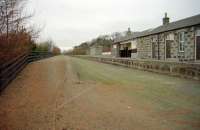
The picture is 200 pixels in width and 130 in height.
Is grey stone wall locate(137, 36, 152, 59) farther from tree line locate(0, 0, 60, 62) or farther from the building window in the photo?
tree line locate(0, 0, 60, 62)

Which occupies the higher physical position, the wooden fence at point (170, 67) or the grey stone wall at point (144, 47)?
the grey stone wall at point (144, 47)

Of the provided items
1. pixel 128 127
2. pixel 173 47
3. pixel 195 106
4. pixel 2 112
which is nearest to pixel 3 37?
pixel 2 112

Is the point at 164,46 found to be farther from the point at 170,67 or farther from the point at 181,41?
the point at 170,67

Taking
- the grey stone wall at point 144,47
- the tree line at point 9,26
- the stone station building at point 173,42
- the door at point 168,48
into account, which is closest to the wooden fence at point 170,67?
the stone station building at point 173,42

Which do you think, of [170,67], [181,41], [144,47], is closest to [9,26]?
[170,67]

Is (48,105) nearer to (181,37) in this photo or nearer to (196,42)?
(196,42)

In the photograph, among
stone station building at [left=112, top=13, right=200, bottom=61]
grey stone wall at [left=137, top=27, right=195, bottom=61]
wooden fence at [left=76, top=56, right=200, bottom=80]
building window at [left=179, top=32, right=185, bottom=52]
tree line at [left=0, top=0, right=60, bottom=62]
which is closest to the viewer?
tree line at [left=0, top=0, right=60, bottom=62]

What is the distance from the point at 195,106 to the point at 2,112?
17.6ft

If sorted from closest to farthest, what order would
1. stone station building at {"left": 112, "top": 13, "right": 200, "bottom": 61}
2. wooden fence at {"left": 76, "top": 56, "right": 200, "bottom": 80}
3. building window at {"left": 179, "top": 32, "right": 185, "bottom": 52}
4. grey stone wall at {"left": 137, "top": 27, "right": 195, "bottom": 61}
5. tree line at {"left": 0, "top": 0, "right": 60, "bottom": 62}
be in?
tree line at {"left": 0, "top": 0, "right": 60, "bottom": 62}, wooden fence at {"left": 76, "top": 56, "right": 200, "bottom": 80}, stone station building at {"left": 112, "top": 13, "right": 200, "bottom": 61}, grey stone wall at {"left": 137, "top": 27, "right": 195, "bottom": 61}, building window at {"left": 179, "top": 32, "right": 185, "bottom": 52}

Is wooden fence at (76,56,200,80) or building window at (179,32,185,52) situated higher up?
building window at (179,32,185,52)

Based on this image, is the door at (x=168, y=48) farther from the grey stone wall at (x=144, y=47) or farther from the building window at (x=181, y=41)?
the grey stone wall at (x=144, y=47)

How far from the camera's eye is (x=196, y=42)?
656 inches

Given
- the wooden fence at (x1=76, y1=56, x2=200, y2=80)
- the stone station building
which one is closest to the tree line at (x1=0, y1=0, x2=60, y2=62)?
the wooden fence at (x1=76, y1=56, x2=200, y2=80)

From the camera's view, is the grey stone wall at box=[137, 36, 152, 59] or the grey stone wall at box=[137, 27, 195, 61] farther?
the grey stone wall at box=[137, 36, 152, 59]
